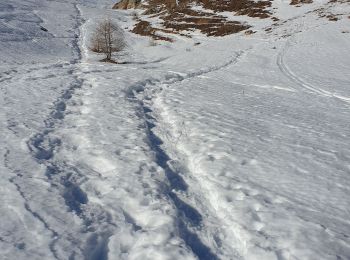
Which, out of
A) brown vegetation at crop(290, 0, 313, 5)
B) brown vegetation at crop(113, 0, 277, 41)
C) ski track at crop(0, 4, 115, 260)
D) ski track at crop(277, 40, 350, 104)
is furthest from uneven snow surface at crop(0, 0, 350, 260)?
brown vegetation at crop(290, 0, 313, 5)

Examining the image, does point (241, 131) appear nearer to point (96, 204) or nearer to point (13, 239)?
point (96, 204)

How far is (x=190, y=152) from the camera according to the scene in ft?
34.9

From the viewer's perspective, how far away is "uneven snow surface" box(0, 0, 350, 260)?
6.63 meters

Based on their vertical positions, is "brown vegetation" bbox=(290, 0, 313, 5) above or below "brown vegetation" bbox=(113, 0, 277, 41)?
above

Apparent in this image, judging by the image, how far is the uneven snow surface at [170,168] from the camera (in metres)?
6.63

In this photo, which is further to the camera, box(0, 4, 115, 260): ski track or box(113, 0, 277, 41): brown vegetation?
box(113, 0, 277, 41): brown vegetation

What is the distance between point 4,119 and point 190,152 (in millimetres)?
6146

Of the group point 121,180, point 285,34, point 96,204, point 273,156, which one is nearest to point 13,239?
point 96,204

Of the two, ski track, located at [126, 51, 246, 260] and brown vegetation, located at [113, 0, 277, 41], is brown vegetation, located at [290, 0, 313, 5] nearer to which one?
brown vegetation, located at [113, 0, 277, 41]

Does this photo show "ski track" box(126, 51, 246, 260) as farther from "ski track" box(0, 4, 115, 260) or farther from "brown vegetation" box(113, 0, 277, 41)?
"brown vegetation" box(113, 0, 277, 41)

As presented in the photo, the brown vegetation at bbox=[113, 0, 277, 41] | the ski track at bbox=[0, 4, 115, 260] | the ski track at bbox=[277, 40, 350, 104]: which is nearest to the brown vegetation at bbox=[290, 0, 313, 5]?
the brown vegetation at bbox=[113, 0, 277, 41]

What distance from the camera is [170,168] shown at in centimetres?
961

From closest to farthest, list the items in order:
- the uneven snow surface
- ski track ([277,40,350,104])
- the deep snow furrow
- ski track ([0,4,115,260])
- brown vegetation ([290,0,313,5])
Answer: the deep snow furrow
ski track ([0,4,115,260])
the uneven snow surface
ski track ([277,40,350,104])
brown vegetation ([290,0,313,5])

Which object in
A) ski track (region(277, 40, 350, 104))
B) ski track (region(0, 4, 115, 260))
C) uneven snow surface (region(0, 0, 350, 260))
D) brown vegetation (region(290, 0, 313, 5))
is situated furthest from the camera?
brown vegetation (region(290, 0, 313, 5))
